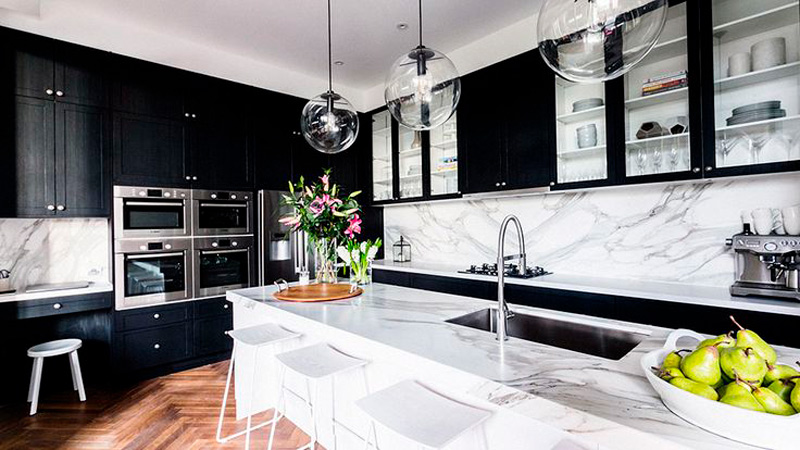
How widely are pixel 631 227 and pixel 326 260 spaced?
2.29m

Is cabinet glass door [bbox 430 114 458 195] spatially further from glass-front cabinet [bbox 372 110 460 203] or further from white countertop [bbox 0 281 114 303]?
white countertop [bbox 0 281 114 303]

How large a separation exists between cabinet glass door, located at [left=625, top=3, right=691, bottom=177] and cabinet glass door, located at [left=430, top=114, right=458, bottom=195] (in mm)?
1571

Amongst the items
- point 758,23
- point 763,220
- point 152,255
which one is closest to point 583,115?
point 758,23

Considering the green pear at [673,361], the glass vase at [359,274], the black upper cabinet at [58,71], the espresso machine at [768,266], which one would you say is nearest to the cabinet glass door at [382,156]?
the glass vase at [359,274]

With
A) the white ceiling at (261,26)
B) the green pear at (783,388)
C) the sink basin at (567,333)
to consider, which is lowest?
the sink basin at (567,333)

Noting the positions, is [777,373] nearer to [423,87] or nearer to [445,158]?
[423,87]

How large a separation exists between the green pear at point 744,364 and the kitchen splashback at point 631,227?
2.14 metres

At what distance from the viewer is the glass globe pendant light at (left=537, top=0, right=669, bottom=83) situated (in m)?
1.20

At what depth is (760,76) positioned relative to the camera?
86.1 inches

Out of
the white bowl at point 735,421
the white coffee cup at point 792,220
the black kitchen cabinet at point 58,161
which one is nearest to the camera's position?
the white bowl at point 735,421

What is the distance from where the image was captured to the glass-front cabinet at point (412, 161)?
393 cm

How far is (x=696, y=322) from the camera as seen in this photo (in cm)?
215

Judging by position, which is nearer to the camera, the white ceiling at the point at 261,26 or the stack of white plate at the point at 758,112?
the stack of white plate at the point at 758,112

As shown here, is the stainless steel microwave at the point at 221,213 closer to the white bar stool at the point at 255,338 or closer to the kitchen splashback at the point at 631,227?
the white bar stool at the point at 255,338
